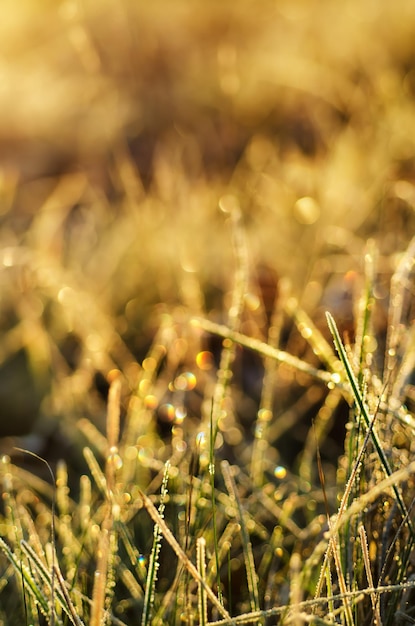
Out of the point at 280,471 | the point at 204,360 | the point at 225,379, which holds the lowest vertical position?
the point at 204,360

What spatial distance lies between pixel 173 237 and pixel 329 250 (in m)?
0.46

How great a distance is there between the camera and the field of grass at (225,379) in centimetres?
78

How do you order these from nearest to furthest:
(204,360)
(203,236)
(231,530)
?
(231,530), (204,360), (203,236)

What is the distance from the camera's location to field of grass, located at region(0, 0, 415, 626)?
78 centimetres

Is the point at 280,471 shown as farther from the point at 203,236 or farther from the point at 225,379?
the point at 203,236

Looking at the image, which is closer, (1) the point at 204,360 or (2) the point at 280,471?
(2) the point at 280,471

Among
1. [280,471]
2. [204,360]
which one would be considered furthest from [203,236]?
[280,471]

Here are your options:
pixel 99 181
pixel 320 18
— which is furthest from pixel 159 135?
pixel 320 18

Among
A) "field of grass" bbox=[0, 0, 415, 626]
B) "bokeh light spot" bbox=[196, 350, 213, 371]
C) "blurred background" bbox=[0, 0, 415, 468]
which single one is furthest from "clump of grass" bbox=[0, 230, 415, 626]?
"blurred background" bbox=[0, 0, 415, 468]

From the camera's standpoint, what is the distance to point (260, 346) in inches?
37.3

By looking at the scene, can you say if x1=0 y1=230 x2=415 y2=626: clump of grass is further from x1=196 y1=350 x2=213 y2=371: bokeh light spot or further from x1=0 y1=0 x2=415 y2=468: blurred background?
x1=0 y1=0 x2=415 y2=468: blurred background

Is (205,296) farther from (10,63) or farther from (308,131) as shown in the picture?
(10,63)

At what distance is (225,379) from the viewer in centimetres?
94

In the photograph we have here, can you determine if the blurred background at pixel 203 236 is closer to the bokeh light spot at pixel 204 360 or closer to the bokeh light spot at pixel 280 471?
the bokeh light spot at pixel 204 360
